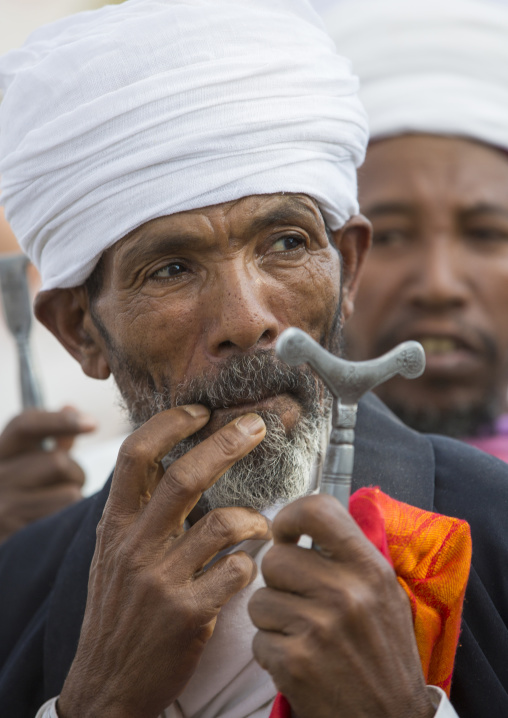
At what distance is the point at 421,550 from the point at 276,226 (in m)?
0.82

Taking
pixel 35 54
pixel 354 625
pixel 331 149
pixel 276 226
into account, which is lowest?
pixel 354 625

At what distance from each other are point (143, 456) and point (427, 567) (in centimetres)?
60

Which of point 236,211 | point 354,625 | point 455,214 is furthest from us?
point 455,214

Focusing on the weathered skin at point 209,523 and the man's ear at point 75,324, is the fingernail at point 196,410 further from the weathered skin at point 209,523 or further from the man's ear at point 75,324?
the man's ear at point 75,324

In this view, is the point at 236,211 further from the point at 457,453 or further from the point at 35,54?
the point at 457,453

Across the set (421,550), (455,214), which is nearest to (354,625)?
(421,550)

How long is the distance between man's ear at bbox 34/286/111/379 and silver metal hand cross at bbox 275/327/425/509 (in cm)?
99

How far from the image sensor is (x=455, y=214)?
3.82 metres

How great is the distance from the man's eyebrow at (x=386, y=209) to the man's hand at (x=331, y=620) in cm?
256

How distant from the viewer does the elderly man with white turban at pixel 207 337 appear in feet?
5.97

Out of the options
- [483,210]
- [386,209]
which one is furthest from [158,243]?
[483,210]

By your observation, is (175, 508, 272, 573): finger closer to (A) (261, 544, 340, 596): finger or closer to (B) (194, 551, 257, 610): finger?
(B) (194, 551, 257, 610): finger

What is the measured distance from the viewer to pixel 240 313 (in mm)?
1929

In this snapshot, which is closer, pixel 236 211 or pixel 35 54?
pixel 236 211
